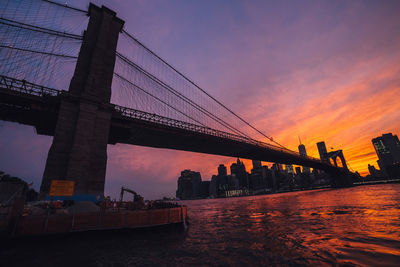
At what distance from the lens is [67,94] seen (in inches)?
770

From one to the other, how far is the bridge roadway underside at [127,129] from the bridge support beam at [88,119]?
2.19 metres

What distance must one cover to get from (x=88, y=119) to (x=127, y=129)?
7128 millimetres

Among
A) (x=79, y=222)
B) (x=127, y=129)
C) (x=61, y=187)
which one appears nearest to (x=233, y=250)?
(x=79, y=222)

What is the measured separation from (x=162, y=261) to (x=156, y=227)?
758cm

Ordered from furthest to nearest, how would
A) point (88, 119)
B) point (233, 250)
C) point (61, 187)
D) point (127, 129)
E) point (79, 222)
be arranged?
point (127, 129), point (88, 119), point (61, 187), point (79, 222), point (233, 250)

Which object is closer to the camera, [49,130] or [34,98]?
[34,98]

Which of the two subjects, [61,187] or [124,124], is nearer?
[61,187]

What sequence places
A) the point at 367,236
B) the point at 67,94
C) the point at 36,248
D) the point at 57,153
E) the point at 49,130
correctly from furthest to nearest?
the point at 49,130, the point at 67,94, the point at 57,153, the point at 36,248, the point at 367,236

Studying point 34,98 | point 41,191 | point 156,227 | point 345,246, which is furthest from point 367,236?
point 34,98

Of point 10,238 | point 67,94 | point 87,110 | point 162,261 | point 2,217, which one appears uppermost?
point 67,94

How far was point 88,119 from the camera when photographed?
19984 mm

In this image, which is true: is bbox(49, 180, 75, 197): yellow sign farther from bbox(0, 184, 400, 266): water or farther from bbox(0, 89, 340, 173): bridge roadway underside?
bbox(0, 89, 340, 173): bridge roadway underside

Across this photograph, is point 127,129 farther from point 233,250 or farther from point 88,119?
point 233,250

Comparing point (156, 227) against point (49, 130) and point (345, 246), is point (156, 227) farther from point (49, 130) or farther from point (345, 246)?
point (49, 130)
